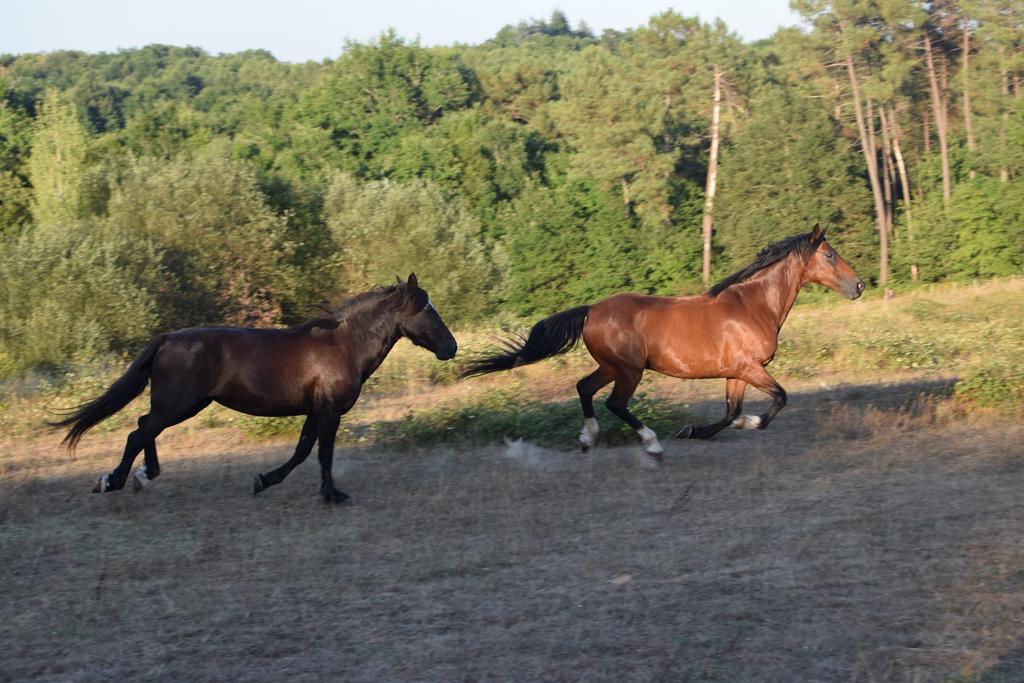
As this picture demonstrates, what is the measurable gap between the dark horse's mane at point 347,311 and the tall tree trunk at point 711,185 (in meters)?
41.6

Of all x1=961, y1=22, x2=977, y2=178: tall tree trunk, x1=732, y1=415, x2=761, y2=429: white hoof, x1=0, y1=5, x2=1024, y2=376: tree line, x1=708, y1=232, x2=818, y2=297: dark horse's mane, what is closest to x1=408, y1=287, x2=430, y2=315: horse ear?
x1=708, y1=232, x2=818, y2=297: dark horse's mane

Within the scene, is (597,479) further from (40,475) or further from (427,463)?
(40,475)

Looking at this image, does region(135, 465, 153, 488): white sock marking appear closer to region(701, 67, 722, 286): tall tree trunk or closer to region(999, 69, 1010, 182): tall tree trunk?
region(701, 67, 722, 286): tall tree trunk

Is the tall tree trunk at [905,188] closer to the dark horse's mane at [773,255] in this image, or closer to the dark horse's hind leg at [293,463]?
the dark horse's mane at [773,255]

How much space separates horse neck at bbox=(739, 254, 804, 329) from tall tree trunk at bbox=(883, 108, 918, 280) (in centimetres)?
3800

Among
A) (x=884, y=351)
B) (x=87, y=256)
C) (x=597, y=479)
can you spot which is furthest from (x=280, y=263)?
(x=597, y=479)

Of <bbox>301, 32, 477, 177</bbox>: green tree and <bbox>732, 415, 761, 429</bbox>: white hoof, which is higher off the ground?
<bbox>301, 32, 477, 177</bbox>: green tree

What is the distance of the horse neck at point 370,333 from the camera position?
29.0 feet

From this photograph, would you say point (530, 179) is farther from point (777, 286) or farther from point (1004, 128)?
point (777, 286)

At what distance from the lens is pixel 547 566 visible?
21.9ft

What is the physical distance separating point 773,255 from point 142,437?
582 cm

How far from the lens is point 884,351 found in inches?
623

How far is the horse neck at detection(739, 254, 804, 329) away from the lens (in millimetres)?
10070

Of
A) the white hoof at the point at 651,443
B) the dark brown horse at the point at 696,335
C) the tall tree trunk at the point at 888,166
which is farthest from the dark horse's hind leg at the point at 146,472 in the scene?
the tall tree trunk at the point at 888,166
